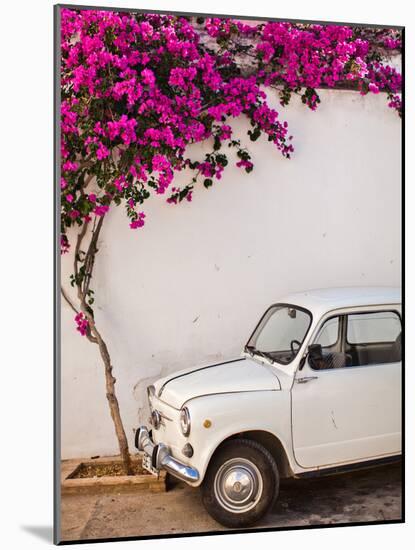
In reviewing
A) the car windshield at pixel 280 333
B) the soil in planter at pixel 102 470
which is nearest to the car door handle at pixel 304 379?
the car windshield at pixel 280 333

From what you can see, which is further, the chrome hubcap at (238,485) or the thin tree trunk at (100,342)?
the thin tree trunk at (100,342)

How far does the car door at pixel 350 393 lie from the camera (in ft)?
14.8

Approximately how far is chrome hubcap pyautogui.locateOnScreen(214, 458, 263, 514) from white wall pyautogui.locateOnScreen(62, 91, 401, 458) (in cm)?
67

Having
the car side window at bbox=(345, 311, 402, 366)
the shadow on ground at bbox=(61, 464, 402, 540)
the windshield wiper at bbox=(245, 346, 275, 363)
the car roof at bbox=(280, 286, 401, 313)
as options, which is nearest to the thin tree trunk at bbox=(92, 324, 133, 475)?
the shadow on ground at bbox=(61, 464, 402, 540)

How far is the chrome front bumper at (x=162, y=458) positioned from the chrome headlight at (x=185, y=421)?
0.67 feet

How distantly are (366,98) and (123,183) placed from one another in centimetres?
171

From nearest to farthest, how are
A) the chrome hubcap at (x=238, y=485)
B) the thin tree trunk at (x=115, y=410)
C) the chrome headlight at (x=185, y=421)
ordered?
the chrome headlight at (x=185, y=421)
the chrome hubcap at (x=238, y=485)
the thin tree trunk at (x=115, y=410)

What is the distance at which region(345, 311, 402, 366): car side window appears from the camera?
15.2ft

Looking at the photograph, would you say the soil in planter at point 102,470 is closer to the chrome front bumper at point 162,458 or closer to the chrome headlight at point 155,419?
the chrome front bumper at point 162,458

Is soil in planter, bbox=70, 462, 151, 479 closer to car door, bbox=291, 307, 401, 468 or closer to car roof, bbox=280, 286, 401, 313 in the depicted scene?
car door, bbox=291, 307, 401, 468

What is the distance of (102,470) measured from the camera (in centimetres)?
458

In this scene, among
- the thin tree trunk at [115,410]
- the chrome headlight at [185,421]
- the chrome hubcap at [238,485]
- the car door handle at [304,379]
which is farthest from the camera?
the thin tree trunk at [115,410]

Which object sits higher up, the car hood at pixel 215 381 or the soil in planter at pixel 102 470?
the car hood at pixel 215 381

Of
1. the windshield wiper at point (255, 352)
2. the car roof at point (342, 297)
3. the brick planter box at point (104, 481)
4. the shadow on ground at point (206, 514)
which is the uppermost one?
the car roof at point (342, 297)
